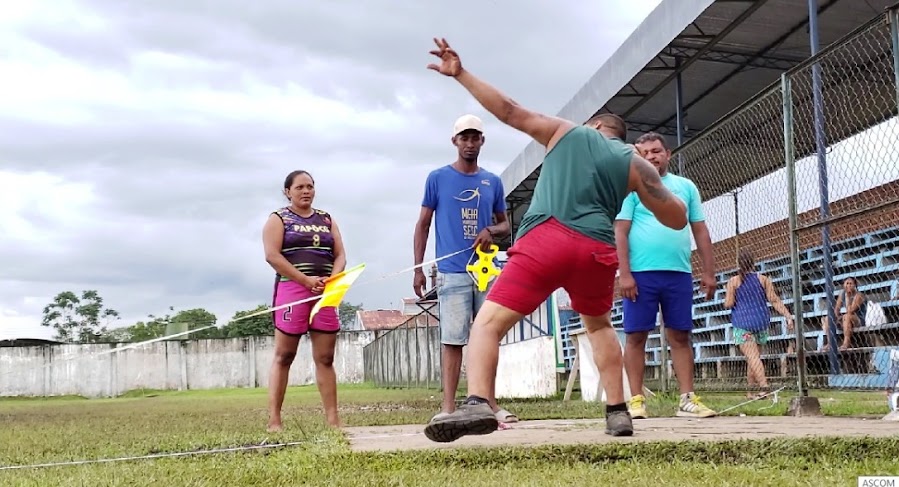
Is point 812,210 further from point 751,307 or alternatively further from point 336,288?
point 336,288

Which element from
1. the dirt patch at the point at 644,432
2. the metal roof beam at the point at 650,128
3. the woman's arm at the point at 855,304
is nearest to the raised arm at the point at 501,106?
the dirt patch at the point at 644,432

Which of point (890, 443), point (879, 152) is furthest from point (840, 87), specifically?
point (890, 443)

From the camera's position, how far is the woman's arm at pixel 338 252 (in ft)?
19.9

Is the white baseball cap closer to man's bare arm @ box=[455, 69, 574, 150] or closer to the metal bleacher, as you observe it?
man's bare arm @ box=[455, 69, 574, 150]

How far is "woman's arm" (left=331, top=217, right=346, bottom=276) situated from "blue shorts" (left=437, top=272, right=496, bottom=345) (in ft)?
2.31

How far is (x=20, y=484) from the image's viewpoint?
3.61 m

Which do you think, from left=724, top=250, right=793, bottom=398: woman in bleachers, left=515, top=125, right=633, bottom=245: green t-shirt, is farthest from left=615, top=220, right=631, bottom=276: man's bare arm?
left=724, top=250, right=793, bottom=398: woman in bleachers

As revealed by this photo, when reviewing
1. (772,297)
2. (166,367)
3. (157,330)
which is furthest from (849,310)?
(157,330)

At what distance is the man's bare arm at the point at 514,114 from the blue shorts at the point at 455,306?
6.19ft

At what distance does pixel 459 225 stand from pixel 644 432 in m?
1.97

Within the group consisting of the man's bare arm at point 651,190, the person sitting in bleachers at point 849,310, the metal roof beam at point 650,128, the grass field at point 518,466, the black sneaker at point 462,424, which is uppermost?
the metal roof beam at point 650,128

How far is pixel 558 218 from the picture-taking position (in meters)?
3.96

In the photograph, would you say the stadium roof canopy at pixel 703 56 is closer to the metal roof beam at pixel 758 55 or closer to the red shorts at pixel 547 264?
the metal roof beam at pixel 758 55

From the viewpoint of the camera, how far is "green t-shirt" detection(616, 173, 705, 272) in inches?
240
